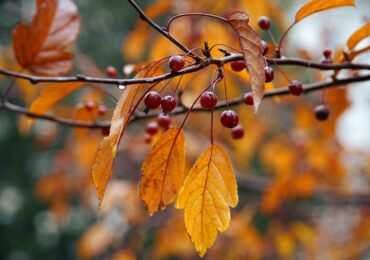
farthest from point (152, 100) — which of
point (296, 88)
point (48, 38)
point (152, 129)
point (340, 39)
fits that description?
point (340, 39)

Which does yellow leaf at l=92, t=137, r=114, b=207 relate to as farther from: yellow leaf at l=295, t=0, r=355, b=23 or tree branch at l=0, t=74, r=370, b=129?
yellow leaf at l=295, t=0, r=355, b=23

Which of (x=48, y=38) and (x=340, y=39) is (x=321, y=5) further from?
(x=340, y=39)

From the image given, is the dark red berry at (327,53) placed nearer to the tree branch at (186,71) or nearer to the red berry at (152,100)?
the tree branch at (186,71)

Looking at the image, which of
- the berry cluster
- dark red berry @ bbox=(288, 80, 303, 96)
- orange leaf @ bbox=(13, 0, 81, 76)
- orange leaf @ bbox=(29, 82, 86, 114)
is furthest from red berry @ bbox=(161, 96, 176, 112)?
orange leaf @ bbox=(13, 0, 81, 76)

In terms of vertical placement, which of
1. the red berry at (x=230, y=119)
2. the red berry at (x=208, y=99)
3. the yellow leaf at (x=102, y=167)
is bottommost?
the yellow leaf at (x=102, y=167)

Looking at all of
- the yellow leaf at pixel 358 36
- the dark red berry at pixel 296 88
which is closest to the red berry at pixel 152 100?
the dark red berry at pixel 296 88
